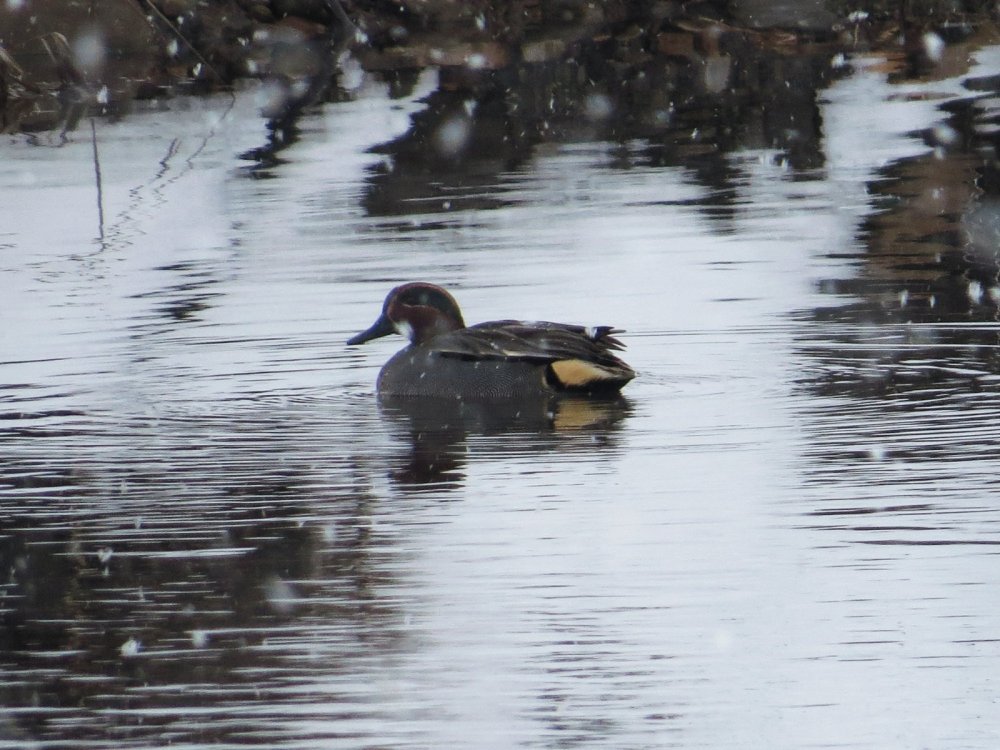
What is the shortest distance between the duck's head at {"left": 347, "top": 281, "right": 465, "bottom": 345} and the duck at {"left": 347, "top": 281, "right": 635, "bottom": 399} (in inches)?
12.8

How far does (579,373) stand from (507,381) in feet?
1.15

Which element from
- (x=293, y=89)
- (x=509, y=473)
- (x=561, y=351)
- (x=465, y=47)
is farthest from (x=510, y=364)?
(x=465, y=47)

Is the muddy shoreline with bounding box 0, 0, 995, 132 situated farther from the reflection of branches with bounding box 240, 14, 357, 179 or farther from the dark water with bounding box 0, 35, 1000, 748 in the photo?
the dark water with bounding box 0, 35, 1000, 748

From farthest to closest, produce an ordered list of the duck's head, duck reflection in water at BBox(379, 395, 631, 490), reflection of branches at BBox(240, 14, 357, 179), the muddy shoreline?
the muddy shoreline < reflection of branches at BBox(240, 14, 357, 179) < the duck's head < duck reflection in water at BBox(379, 395, 631, 490)

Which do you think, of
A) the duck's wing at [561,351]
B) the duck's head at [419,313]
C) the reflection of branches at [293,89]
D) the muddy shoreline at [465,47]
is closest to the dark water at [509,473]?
the duck's wing at [561,351]

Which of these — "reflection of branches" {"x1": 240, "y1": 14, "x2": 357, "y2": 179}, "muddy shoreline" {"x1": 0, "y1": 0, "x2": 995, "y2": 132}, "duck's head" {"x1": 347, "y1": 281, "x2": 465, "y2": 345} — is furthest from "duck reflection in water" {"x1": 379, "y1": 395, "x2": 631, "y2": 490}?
"muddy shoreline" {"x1": 0, "y1": 0, "x2": 995, "y2": 132}

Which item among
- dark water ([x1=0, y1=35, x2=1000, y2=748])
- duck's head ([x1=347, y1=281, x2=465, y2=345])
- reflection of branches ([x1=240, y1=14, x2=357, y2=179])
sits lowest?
dark water ([x1=0, y1=35, x2=1000, y2=748])

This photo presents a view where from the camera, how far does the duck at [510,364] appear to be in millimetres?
10203

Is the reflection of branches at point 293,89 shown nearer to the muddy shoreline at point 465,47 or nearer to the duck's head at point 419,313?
the muddy shoreline at point 465,47

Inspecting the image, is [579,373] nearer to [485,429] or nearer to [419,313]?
[485,429]

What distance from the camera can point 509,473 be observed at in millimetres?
8578

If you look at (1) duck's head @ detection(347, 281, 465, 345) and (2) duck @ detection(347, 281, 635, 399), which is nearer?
(2) duck @ detection(347, 281, 635, 399)

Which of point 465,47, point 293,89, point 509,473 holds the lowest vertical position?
point 509,473

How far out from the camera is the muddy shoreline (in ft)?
86.3
